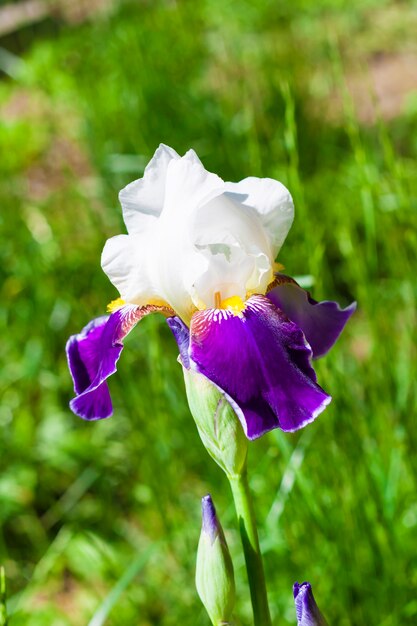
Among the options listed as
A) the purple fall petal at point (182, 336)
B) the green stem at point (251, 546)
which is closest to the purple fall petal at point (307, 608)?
the green stem at point (251, 546)

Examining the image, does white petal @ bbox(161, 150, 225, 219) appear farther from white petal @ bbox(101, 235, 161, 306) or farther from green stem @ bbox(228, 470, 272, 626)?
green stem @ bbox(228, 470, 272, 626)

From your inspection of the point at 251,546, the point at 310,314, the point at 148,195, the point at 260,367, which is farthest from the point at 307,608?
the point at 148,195

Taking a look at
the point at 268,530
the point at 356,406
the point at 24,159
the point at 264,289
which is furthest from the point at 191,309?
the point at 24,159

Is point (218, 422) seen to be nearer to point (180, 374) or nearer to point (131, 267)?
point (131, 267)

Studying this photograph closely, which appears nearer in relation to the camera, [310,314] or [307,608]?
[307,608]

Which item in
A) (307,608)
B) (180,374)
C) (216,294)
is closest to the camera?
(307,608)

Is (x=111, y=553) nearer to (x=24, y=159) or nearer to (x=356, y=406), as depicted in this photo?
(x=356, y=406)

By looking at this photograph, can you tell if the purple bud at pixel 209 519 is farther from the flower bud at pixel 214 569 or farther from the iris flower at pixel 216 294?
the iris flower at pixel 216 294

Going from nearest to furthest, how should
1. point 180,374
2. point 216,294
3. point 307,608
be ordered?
point 307,608 < point 216,294 < point 180,374
